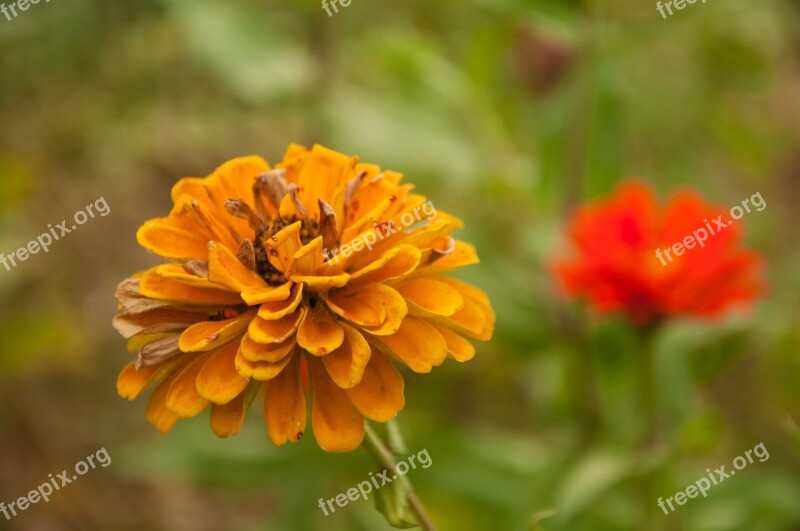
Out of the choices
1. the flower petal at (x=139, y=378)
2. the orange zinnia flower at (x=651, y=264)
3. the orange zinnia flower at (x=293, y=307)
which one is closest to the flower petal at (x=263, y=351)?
the orange zinnia flower at (x=293, y=307)

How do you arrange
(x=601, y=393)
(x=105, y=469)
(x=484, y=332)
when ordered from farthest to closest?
1. (x=105, y=469)
2. (x=601, y=393)
3. (x=484, y=332)

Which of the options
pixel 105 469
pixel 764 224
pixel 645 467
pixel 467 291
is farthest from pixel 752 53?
pixel 105 469

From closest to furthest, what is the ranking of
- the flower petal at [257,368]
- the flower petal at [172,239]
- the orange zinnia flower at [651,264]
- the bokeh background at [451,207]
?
the flower petal at [257,368] → the flower petal at [172,239] → the orange zinnia flower at [651,264] → the bokeh background at [451,207]

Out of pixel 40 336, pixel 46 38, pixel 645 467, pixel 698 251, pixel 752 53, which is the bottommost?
pixel 645 467

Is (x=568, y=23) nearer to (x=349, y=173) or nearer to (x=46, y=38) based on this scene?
(x=349, y=173)

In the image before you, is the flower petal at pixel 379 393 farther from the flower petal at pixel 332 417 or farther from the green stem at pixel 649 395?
the green stem at pixel 649 395

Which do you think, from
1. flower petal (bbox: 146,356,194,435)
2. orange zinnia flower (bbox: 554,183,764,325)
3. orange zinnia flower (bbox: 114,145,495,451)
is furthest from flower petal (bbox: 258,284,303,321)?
orange zinnia flower (bbox: 554,183,764,325)
